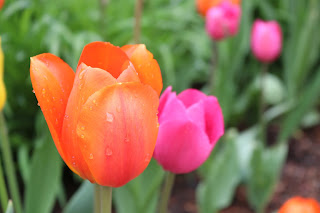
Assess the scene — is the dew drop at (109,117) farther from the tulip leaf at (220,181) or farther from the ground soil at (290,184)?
the ground soil at (290,184)

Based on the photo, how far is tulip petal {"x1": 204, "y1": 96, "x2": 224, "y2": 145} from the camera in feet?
1.62

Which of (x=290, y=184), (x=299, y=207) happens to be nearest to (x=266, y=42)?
(x=290, y=184)

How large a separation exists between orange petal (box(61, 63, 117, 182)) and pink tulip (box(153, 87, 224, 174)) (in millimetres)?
144

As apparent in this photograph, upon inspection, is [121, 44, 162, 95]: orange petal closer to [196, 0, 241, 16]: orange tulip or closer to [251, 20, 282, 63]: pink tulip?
[251, 20, 282, 63]: pink tulip

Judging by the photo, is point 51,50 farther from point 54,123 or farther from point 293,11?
point 54,123

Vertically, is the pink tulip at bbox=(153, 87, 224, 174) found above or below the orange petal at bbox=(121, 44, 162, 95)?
below

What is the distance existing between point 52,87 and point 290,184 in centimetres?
155

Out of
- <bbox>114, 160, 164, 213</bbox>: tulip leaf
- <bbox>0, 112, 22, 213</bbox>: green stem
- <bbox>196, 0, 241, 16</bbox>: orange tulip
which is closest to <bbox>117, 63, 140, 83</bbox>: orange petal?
<bbox>0, 112, 22, 213</bbox>: green stem

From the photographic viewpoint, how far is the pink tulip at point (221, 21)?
1.29m

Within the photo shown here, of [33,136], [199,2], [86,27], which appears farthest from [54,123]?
[86,27]

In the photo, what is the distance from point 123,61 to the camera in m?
0.39

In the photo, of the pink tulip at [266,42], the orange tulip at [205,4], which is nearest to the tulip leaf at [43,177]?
the pink tulip at [266,42]

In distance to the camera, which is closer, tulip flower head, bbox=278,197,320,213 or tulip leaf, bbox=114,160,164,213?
tulip flower head, bbox=278,197,320,213

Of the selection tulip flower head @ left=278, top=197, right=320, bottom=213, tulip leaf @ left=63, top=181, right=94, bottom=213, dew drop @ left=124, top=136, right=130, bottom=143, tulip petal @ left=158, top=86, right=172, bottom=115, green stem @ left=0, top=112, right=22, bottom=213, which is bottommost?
tulip leaf @ left=63, top=181, right=94, bottom=213
